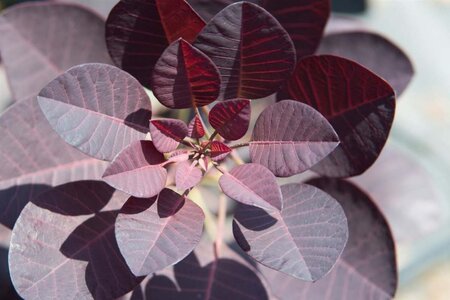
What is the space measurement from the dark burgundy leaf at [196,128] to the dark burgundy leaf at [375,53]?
382 millimetres

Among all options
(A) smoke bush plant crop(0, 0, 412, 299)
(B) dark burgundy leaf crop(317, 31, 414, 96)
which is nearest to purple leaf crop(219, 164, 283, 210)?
(A) smoke bush plant crop(0, 0, 412, 299)

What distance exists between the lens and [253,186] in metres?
0.71

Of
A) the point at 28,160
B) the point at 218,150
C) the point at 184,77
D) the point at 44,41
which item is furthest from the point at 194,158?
the point at 44,41

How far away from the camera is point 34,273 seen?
745mm

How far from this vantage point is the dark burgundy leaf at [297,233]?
670 mm

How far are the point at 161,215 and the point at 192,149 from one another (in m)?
0.15

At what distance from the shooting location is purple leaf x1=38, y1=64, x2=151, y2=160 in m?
0.67

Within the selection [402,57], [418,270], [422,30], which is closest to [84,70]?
[402,57]

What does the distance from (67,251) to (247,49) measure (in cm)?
37

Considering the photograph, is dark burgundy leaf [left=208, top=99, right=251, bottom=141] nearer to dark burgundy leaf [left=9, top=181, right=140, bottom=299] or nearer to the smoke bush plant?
the smoke bush plant

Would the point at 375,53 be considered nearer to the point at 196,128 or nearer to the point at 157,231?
the point at 196,128

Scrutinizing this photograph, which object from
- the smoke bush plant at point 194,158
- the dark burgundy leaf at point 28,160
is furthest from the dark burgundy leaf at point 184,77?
the dark burgundy leaf at point 28,160

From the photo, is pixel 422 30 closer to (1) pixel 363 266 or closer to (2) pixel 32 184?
(1) pixel 363 266

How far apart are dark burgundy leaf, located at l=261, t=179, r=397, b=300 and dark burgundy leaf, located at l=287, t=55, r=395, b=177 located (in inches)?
3.6
